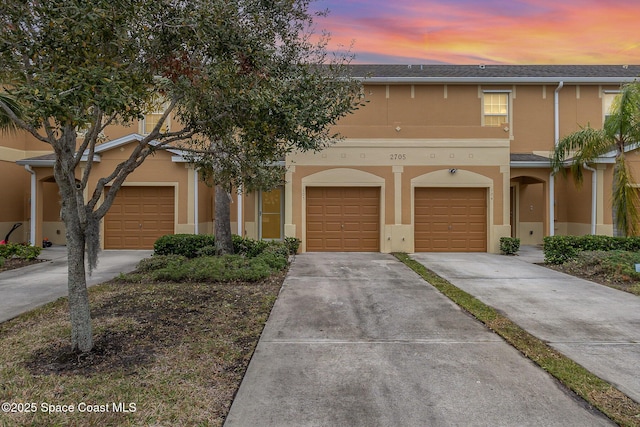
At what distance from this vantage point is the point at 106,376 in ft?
14.2

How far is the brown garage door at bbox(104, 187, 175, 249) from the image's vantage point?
52.6 feet

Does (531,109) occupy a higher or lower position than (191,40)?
higher

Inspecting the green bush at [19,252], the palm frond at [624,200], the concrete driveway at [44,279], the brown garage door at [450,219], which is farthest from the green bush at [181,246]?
the palm frond at [624,200]

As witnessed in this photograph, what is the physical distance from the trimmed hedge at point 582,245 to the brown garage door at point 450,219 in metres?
3.29

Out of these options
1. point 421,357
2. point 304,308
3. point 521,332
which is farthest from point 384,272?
point 421,357

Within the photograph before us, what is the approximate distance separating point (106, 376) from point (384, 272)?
7.82m

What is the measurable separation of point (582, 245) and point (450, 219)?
181 inches

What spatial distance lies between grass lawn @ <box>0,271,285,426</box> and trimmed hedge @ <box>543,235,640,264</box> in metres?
9.56

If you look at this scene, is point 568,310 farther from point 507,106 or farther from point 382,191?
point 507,106

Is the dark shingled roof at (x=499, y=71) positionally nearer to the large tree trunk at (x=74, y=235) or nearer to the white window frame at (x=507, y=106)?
the white window frame at (x=507, y=106)

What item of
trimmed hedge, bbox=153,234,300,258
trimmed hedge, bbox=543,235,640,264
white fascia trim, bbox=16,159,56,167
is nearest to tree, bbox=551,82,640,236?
trimmed hedge, bbox=543,235,640,264

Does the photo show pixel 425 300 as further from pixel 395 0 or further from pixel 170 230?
pixel 170 230

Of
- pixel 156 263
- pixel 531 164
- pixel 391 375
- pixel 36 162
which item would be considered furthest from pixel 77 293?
pixel 531 164

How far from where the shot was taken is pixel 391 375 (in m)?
4.44
